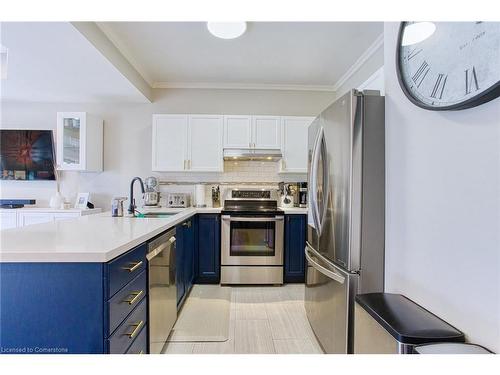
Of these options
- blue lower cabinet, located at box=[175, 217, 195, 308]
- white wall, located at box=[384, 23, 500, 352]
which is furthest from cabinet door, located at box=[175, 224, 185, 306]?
white wall, located at box=[384, 23, 500, 352]

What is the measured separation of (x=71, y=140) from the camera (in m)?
3.42

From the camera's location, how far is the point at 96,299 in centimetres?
100

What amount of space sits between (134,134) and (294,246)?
277 cm

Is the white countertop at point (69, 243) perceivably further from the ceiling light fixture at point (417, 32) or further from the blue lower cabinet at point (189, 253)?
the ceiling light fixture at point (417, 32)

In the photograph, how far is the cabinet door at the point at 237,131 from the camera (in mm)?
3451

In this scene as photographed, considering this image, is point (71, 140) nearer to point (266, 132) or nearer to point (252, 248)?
point (266, 132)

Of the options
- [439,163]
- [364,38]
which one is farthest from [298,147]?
[439,163]

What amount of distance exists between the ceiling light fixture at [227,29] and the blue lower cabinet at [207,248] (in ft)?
6.45

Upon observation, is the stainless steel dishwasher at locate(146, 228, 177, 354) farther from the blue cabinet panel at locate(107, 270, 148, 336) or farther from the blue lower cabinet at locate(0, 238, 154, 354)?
the blue lower cabinet at locate(0, 238, 154, 354)

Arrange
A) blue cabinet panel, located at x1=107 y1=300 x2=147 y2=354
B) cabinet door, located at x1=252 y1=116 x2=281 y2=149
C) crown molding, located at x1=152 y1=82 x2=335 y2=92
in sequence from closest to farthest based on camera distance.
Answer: blue cabinet panel, located at x1=107 y1=300 x2=147 y2=354, cabinet door, located at x1=252 y1=116 x2=281 y2=149, crown molding, located at x1=152 y1=82 x2=335 y2=92

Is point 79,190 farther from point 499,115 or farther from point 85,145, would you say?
point 499,115

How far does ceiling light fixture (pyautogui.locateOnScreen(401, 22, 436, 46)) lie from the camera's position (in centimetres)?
105

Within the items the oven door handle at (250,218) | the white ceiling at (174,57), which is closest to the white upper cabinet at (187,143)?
the white ceiling at (174,57)
